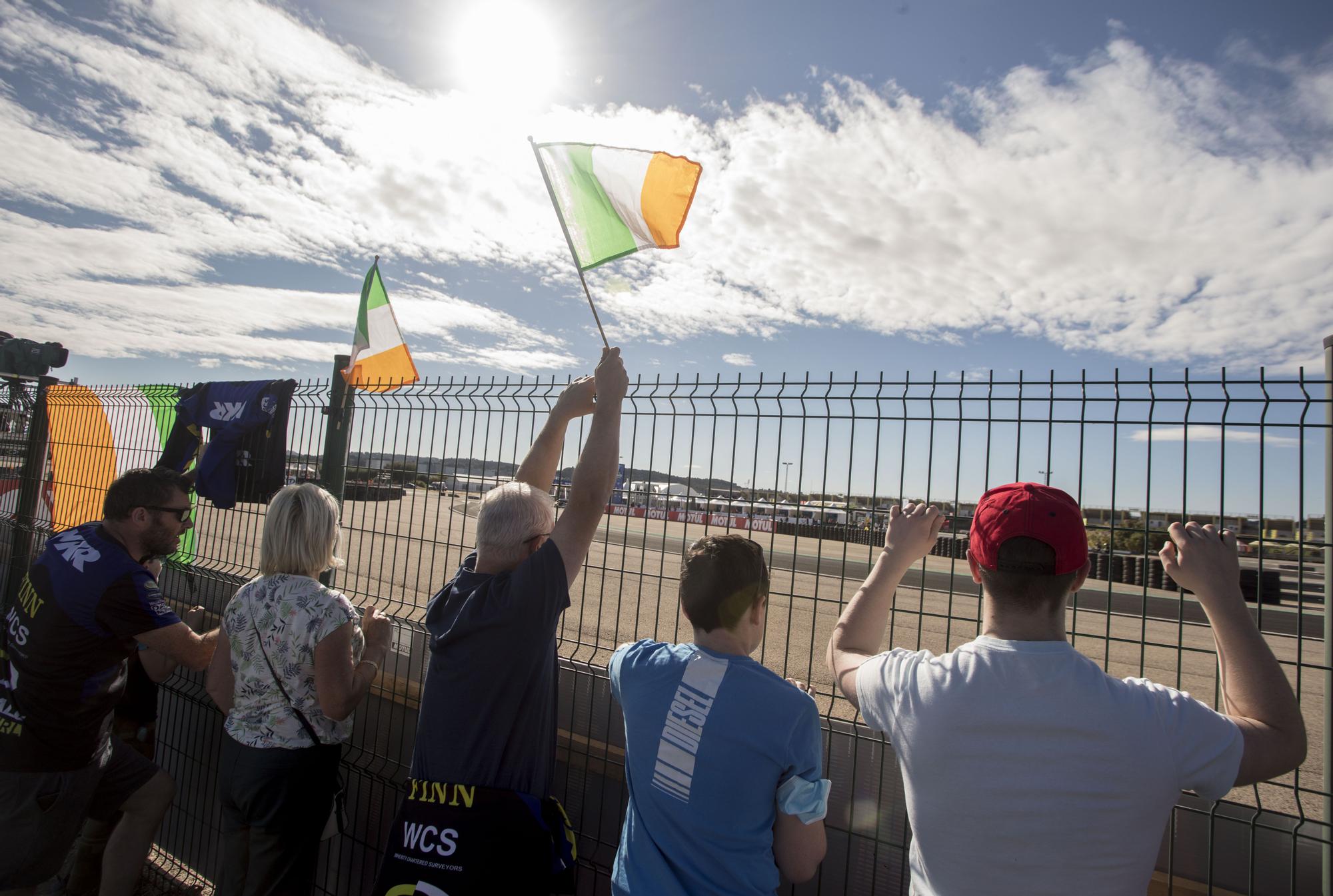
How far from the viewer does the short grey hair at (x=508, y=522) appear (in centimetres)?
225

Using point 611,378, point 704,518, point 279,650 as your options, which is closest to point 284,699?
point 279,650

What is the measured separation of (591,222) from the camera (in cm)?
338

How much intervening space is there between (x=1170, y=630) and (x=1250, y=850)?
47.7 feet

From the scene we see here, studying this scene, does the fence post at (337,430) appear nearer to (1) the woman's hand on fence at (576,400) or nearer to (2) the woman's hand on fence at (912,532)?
(1) the woman's hand on fence at (576,400)

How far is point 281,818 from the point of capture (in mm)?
2824

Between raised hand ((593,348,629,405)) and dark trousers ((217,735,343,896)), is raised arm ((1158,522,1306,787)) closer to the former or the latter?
raised hand ((593,348,629,405))

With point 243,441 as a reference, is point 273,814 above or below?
below

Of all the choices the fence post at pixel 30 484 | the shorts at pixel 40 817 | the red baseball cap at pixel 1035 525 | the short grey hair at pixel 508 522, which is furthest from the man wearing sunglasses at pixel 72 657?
the fence post at pixel 30 484

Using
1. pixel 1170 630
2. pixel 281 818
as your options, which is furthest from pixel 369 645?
pixel 1170 630

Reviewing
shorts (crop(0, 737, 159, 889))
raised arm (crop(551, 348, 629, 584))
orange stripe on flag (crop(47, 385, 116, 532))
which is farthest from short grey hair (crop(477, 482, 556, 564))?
orange stripe on flag (crop(47, 385, 116, 532))

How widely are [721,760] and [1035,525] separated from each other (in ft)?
2.96

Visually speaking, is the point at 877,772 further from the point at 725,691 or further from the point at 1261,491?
the point at 1261,491

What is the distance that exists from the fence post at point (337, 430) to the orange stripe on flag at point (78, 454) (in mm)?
2957

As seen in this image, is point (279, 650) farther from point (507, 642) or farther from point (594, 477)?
point (594, 477)
